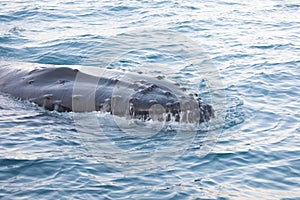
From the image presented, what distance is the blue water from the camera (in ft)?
22.8

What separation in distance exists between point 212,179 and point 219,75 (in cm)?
520

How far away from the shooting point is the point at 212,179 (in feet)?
23.4

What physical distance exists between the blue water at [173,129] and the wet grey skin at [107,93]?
0.19 meters

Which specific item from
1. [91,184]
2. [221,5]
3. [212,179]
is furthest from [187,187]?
[221,5]

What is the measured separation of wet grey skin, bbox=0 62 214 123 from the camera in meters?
8.39

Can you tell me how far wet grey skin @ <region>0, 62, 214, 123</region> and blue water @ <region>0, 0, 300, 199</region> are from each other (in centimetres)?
19

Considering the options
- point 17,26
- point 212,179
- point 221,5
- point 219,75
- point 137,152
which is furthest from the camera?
point 221,5

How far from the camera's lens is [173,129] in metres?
8.39

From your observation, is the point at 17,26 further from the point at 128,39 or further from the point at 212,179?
the point at 212,179

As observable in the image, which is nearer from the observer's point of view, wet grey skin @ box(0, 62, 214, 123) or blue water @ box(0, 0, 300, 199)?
blue water @ box(0, 0, 300, 199)

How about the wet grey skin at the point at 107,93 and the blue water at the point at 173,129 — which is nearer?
the blue water at the point at 173,129

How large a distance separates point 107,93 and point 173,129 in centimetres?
119

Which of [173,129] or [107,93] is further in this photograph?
[107,93]

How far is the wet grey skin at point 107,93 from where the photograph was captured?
8391mm
